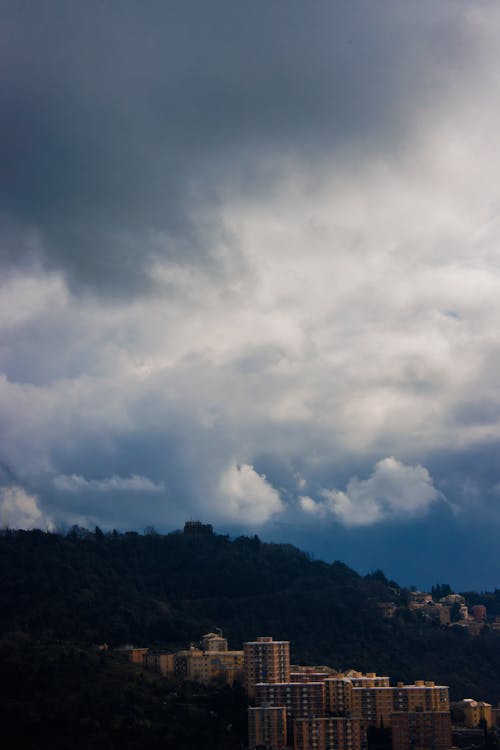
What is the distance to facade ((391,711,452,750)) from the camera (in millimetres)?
70375

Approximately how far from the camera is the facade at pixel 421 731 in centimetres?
7038

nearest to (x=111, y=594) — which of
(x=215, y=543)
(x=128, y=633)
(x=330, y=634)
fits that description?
(x=128, y=633)

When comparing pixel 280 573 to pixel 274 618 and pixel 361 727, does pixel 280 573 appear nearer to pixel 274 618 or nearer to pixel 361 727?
pixel 274 618

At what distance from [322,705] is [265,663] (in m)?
6.77

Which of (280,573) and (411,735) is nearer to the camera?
(411,735)

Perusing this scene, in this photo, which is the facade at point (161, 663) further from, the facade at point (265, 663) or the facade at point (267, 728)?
the facade at point (267, 728)

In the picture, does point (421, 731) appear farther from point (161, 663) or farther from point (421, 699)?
point (161, 663)

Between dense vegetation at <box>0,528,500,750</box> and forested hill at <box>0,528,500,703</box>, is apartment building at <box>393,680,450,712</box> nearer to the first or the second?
dense vegetation at <box>0,528,500,750</box>

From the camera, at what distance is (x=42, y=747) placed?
61.1 m

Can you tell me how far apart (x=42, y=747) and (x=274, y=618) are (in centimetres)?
4916

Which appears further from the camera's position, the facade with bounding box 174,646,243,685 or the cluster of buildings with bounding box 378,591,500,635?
the cluster of buildings with bounding box 378,591,500,635

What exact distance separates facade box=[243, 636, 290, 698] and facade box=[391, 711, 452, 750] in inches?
Answer: 397

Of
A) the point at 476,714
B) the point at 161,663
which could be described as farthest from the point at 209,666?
the point at 476,714

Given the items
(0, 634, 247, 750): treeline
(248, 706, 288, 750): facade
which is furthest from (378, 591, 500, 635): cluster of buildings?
(248, 706, 288, 750): facade
